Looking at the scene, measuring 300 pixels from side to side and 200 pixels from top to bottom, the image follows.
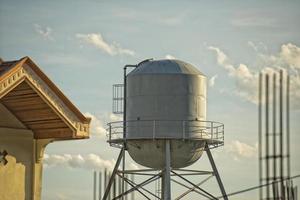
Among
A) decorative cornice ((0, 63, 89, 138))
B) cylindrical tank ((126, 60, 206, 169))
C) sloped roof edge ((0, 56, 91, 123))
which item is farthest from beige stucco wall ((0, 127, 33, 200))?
cylindrical tank ((126, 60, 206, 169))

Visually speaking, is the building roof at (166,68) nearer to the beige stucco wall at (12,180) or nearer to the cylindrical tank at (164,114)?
the cylindrical tank at (164,114)

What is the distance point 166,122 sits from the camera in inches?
1864

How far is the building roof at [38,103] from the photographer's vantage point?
882 inches

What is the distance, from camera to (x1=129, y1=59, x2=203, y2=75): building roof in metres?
48.3

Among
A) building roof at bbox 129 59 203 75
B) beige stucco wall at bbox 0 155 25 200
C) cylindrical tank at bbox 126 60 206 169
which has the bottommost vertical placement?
beige stucco wall at bbox 0 155 25 200

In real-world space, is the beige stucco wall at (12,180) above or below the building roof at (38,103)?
below

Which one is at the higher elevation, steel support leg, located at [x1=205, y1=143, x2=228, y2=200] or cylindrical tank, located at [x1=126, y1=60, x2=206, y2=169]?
cylindrical tank, located at [x1=126, y1=60, x2=206, y2=169]

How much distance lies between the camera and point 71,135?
2450 centimetres

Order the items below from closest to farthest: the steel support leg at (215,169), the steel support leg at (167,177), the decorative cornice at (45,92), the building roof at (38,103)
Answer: the decorative cornice at (45,92) → the building roof at (38,103) → the steel support leg at (167,177) → the steel support leg at (215,169)

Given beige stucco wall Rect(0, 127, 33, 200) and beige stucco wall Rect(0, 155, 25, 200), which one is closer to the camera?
beige stucco wall Rect(0, 155, 25, 200)

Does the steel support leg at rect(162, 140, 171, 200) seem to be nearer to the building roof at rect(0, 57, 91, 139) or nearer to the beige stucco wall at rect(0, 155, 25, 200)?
the building roof at rect(0, 57, 91, 139)

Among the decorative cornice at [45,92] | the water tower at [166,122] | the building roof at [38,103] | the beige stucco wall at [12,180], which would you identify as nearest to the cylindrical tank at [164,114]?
the water tower at [166,122]

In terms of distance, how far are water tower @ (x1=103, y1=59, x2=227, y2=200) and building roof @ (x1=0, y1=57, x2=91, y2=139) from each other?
22.3 metres

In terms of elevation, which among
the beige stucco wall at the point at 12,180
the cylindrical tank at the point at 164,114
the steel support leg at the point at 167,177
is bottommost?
the beige stucco wall at the point at 12,180
